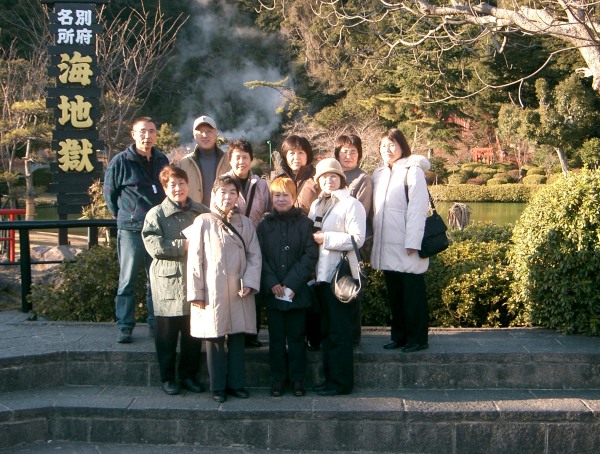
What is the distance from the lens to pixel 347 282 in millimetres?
4008

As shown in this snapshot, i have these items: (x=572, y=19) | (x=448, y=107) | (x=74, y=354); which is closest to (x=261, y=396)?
(x=74, y=354)

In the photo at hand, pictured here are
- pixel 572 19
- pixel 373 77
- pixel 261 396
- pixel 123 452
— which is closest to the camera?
pixel 123 452

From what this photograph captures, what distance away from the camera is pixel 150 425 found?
13.2 feet

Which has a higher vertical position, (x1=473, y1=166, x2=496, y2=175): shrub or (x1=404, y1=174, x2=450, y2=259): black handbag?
(x1=473, y1=166, x2=496, y2=175): shrub

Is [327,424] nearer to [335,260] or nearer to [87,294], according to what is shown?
[335,260]

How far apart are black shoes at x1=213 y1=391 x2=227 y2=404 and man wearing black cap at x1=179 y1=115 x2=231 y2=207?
4.32 feet

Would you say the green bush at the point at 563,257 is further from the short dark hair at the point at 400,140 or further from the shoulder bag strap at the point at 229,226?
the shoulder bag strap at the point at 229,226

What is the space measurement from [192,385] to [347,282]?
1.17 m

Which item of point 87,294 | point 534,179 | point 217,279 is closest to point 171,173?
point 217,279

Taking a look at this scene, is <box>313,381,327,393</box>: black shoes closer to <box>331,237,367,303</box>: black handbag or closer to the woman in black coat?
the woman in black coat

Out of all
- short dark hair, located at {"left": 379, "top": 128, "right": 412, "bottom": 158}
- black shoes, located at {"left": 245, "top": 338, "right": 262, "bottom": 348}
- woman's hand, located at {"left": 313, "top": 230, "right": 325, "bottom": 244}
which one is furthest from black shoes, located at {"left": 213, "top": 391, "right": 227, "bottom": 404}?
short dark hair, located at {"left": 379, "top": 128, "right": 412, "bottom": 158}

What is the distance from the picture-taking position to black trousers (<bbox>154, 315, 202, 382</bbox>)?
164 inches

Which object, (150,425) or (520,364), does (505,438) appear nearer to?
(520,364)

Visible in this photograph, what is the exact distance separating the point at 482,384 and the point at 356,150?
1700 mm
